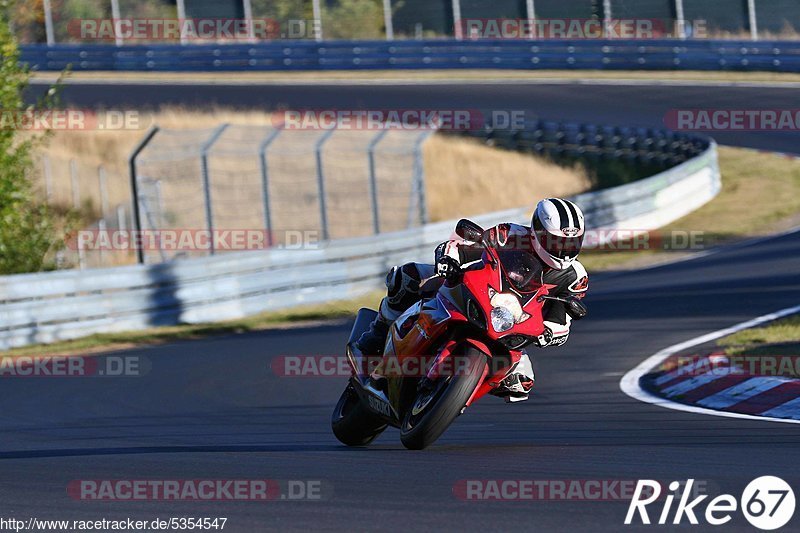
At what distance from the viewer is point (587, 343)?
42.2 ft

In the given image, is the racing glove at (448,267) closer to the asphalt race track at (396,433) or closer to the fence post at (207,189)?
the asphalt race track at (396,433)

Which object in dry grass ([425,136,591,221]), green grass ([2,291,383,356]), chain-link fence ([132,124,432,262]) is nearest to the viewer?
green grass ([2,291,383,356])

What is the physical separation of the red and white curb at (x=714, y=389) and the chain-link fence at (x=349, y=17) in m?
24.3

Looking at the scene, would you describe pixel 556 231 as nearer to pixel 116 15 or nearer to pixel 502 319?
pixel 502 319

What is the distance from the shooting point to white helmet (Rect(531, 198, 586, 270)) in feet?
23.2

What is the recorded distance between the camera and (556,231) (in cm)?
705

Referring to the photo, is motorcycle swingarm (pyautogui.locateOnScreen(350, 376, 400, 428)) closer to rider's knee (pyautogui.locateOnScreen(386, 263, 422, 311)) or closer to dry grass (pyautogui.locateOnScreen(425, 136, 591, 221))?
rider's knee (pyautogui.locateOnScreen(386, 263, 422, 311))

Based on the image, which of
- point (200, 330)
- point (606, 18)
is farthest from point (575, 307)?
point (606, 18)

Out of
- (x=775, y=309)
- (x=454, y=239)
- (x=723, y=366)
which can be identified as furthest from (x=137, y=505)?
(x=775, y=309)

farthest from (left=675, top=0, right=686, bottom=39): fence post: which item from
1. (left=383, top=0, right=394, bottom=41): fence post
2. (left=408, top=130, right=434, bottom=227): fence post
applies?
(left=408, top=130, right=434, bottom=227): fence post

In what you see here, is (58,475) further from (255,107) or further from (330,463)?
(255,107)

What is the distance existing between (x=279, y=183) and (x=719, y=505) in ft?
64.1

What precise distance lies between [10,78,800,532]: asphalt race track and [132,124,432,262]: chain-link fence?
172 inches

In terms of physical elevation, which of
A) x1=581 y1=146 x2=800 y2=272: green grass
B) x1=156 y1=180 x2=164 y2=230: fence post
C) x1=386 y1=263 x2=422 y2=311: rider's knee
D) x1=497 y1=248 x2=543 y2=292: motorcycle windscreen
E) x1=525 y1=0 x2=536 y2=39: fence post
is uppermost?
x1=525 y1=0 x2=536 y2=39: fence post
